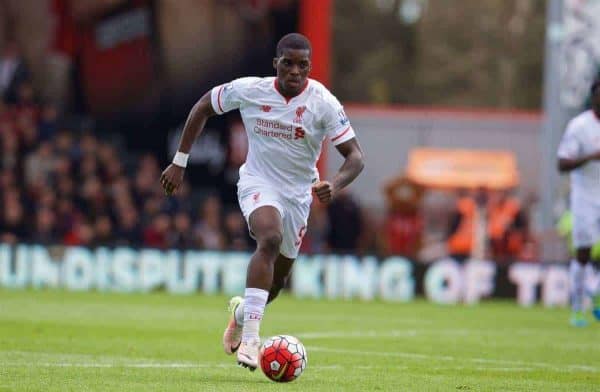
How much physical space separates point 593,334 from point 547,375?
457cm

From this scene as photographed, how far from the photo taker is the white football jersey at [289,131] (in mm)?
10062

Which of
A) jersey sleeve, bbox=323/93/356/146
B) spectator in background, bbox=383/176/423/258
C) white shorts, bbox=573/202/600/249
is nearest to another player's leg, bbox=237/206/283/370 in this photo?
jersey sleeve, bbox=323/93/356/146

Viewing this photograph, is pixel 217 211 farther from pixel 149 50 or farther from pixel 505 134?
pixel 505 134

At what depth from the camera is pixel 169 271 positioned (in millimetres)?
22641

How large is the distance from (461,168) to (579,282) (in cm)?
1391

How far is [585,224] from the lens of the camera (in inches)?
611

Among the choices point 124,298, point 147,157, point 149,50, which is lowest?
point 124,298

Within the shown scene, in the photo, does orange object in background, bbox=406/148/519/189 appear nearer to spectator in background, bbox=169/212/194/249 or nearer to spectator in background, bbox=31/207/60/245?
spectator in background, bbox=169/212/194/249

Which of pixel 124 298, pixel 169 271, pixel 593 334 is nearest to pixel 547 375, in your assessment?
pixel 593 334

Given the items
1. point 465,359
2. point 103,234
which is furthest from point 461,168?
point 465,359

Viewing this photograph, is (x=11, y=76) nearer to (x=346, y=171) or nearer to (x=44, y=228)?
(x=44, y=228)

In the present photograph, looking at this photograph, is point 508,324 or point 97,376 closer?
point 97,376

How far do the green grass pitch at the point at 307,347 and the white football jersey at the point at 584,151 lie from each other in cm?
146

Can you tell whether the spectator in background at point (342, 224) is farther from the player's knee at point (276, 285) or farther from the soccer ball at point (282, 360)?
the soccer ball at point (282, 360)
